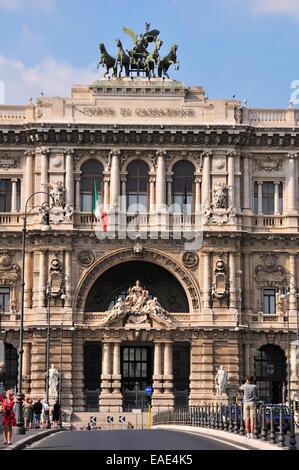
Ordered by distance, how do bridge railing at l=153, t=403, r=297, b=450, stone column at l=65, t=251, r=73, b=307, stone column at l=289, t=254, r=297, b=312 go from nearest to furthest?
bridge railing at l=153, t=403, r=297, b=450
stone column at l=65, t=251, r=73, b=307
stone column at l=289, t=254, r=297, b=312

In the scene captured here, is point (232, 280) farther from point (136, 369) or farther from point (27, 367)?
point (27, 367)

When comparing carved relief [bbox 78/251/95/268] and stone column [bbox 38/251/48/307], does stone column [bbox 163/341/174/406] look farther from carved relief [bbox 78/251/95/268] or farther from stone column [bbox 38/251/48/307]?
stone column [bbox 38/251/48/307]

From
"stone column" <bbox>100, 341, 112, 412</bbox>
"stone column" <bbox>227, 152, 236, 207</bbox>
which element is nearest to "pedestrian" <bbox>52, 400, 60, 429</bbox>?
"stone column" <bbox>100, 341, 112, 412</bbox>

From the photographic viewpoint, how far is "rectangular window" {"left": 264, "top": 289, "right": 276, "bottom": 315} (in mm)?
101688

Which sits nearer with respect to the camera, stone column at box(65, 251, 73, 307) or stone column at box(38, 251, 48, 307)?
stone column at box(65, 251, 73, 307)

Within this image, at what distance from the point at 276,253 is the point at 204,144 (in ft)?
35.4

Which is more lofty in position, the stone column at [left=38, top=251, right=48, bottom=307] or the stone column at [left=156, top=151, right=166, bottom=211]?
the stone column at [left=156, top=151, right=166, bottom=211]

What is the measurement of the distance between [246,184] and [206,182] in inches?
144

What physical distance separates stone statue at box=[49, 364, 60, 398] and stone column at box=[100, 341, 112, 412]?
363 centimetres

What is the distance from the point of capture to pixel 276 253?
334ft

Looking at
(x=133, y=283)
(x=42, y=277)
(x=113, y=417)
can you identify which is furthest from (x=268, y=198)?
(x=113, y=417)

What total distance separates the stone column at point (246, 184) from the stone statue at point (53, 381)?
2069 centimetres

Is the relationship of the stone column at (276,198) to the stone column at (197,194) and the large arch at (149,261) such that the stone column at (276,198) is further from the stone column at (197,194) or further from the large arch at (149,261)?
the large arch at (149,261)
